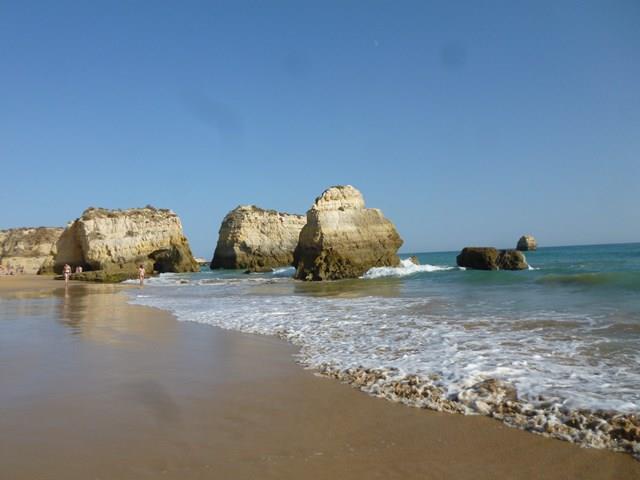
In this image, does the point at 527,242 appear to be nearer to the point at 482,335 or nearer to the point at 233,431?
the point at 482,335

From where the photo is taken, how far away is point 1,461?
326 cm

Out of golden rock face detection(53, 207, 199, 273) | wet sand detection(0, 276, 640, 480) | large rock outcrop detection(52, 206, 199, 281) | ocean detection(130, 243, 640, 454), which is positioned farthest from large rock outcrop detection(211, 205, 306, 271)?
wet sand detection(0, 276, 640, 480)

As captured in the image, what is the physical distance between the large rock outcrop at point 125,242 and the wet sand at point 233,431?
117 feet

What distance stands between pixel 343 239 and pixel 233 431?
24.4 metres

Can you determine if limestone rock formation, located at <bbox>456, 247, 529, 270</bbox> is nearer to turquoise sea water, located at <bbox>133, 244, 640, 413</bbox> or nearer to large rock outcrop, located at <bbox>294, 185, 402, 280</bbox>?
large rock outcrop, located at <bbox>294, 185, 402, 280</bbox>

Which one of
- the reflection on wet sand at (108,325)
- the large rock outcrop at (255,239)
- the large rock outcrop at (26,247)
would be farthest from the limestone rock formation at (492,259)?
the large rock outcrop at (26,247)

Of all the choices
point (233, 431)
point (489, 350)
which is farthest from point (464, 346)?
point (233, 431)

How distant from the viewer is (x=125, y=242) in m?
41.5

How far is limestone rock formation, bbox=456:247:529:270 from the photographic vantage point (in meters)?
29.9

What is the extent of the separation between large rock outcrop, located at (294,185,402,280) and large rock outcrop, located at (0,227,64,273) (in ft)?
115

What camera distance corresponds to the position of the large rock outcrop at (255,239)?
53.2 meters

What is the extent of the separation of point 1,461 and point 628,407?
4.78 m

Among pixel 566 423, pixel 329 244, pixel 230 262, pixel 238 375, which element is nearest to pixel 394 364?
pixel 238 375

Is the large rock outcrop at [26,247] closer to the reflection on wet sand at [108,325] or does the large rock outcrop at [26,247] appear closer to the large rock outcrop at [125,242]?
the large rock outcrop at [125,242]
